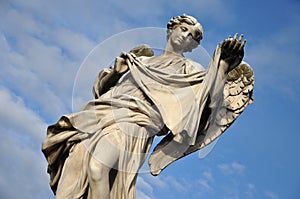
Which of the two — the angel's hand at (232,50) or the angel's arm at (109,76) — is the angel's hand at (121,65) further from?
the angel's hand at (232,50)

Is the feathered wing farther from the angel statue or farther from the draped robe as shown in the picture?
the draped robe

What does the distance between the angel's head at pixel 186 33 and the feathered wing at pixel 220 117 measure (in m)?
0.87

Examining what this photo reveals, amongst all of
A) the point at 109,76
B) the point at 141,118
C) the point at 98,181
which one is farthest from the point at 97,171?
the point at 109,76

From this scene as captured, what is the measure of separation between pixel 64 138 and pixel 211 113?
2156 mm

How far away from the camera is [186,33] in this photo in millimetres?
9359

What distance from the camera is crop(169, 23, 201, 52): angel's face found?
368 inches

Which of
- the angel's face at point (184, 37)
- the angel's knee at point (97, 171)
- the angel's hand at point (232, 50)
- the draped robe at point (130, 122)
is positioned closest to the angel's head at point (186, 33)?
the angel's face at point (184, 37)

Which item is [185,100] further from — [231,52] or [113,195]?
[113,195]

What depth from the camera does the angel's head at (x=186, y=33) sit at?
9.37 meters

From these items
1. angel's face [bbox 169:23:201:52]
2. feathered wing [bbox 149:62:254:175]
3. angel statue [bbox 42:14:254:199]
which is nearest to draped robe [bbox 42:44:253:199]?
angel statue [bbox 42:14:254:199]

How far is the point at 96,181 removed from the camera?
7.99 metres

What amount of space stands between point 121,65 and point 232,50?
64.5 inches

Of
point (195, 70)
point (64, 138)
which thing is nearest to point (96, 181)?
point (64, 138)

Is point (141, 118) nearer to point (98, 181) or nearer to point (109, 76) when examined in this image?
point (109, 76)
